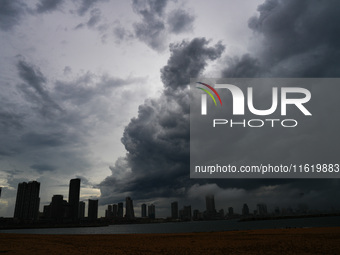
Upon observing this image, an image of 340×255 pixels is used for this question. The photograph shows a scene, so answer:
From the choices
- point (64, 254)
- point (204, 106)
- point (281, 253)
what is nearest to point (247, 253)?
point (281, 253)

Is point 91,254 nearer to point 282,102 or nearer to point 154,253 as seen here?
point 154,253

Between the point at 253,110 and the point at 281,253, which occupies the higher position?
the point at 253,110

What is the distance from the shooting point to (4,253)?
22891 mm

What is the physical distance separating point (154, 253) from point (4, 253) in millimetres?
14425

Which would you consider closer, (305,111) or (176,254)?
(176,254)

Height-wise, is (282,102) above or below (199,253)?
above

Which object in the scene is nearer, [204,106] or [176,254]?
[176,254]

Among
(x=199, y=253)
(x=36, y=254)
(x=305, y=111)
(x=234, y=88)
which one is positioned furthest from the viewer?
(x=234, y=88)

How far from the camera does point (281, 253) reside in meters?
22.9

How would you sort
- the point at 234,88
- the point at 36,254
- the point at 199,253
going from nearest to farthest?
the point at 36,254 < the point at 199,253 < the point at 234,88

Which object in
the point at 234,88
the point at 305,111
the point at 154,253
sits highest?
the point at 234,88

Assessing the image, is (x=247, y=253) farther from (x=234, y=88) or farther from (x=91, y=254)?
(x=234, y=88)

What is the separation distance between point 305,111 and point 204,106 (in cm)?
1696

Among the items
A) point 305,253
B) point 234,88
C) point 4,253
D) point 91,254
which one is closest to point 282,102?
point 234,88
